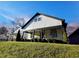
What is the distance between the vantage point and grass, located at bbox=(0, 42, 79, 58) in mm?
10367

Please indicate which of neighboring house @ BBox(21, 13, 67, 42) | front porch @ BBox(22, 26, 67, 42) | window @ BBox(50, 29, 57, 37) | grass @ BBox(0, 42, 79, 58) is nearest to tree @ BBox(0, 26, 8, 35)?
grass @ BBox(0, 42, 79, 58)

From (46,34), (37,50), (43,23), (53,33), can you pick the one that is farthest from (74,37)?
(37,50)

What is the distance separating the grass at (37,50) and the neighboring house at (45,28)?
33 cm

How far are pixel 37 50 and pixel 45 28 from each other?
3.25 feet

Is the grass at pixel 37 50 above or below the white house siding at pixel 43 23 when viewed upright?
below

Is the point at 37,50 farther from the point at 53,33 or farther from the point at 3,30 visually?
the point at 3,30

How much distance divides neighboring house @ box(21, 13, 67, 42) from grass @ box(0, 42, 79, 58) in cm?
33

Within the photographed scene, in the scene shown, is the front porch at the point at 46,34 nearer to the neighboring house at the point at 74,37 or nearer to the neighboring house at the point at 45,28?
the neighboring house at the point at 45,28

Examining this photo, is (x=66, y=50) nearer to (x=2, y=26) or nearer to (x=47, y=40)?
(x=47, y=40)

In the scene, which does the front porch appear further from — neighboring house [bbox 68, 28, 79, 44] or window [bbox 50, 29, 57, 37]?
neighboring house [bbox 68, 28, 79, 44]

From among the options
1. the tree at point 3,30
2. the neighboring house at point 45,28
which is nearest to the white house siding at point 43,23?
the neighboring house at point 45,28

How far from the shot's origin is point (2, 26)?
10828mm

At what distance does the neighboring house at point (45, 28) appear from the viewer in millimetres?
10781

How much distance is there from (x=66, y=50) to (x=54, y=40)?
705 millimetres
